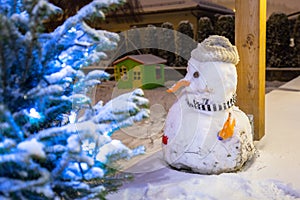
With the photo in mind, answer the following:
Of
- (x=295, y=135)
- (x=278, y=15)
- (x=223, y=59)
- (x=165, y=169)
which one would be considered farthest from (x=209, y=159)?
(x=278, y=15)

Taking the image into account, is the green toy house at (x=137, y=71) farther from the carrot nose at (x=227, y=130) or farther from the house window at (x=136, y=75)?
the carrot nose at (x=227, y=130)

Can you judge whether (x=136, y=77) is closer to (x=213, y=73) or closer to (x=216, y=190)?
(x=213, y=73)

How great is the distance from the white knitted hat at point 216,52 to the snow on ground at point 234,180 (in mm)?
871

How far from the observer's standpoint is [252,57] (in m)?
3.29

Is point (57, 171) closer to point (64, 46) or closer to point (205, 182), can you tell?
point (64, 46)

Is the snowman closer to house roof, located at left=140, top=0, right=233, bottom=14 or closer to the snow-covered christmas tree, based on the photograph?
the snow-covered christmas tree

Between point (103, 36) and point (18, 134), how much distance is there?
17.9 inches

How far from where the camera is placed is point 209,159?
2.60 m

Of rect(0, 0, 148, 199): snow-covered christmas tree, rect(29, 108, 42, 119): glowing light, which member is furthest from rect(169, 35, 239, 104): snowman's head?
rect(29, 108, 42, 119): glowing light

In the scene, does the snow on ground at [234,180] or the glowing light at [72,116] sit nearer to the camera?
the glowing light at [72,116]

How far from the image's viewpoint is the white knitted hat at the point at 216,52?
259cm

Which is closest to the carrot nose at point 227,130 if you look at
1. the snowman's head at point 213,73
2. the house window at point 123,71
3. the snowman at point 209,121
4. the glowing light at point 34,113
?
the snowman at point 209,121

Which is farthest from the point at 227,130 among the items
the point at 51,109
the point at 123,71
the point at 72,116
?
the point at 123,71

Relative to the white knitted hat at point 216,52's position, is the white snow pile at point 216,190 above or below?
below
